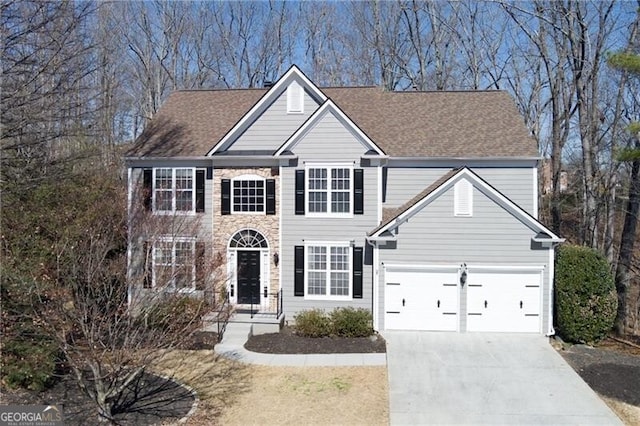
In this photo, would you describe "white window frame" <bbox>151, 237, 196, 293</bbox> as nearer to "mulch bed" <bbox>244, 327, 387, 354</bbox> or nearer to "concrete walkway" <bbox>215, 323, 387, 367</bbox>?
"concrete walkway" <bbox>215, 323, 387, 367</bbox>

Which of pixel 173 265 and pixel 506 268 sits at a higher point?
pixel 173 265

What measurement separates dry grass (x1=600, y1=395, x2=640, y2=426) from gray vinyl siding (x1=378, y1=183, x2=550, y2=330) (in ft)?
15.3

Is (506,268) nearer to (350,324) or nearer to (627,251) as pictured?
(350,324)

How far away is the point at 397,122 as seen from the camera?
19375 mm

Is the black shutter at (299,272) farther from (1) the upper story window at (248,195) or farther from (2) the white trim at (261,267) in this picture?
(1) the upper story window at (248,195)

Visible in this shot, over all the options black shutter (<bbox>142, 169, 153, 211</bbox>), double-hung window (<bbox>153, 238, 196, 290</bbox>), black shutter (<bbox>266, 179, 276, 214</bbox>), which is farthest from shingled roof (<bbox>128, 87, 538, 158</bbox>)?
double-hung window (<bbox>153, 238, 196, 290</bbox>)

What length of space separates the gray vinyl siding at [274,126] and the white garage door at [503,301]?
7791 mm

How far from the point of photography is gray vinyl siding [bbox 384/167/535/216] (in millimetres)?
17391

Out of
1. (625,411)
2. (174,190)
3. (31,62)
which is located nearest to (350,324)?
(625,411)

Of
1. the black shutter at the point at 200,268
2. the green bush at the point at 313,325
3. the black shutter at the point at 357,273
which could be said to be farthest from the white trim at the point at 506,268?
the black shutter at the point at 200,268

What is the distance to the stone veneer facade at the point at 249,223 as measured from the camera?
686 inches

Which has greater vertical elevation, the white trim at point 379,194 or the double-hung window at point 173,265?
the white trim at point 379,194

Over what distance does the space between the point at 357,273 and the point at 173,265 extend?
6739mm

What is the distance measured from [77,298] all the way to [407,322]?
33.6ft
